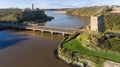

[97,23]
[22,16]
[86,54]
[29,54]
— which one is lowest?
[29,54]

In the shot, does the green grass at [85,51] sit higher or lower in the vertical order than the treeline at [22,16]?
lower

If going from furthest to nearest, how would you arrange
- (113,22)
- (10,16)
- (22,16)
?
(10,16), (22,16), (113,22)

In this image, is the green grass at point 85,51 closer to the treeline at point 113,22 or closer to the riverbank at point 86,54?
the riverbank at point 86,54

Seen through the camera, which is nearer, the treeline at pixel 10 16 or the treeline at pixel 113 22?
the treeline at pixel 113 22

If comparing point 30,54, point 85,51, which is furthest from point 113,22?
point 30,54

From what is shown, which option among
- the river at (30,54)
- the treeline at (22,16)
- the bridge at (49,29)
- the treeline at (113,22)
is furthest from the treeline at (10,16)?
the treeline at (113,22)

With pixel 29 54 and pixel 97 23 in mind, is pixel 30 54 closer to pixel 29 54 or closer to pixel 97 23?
pixel 29 54

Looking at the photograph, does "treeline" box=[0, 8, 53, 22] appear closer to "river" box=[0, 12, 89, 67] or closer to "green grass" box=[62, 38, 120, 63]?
"river" box=[0, 12, 89, 67]

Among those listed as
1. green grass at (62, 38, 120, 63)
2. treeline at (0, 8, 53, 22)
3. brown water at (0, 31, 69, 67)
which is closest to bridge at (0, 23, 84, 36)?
brown water at (0, 31, 69, 67)

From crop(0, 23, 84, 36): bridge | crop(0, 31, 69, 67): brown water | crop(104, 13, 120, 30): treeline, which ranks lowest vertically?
crop(0, 31, 69, 67): brown water

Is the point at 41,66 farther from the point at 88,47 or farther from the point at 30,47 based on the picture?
the point at 30,47
